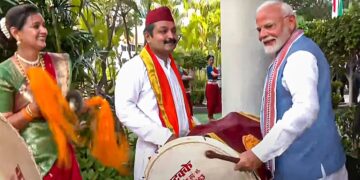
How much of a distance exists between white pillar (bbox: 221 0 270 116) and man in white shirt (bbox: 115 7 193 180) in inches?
66.4

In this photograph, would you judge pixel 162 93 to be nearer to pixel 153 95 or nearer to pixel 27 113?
pixel 153 95

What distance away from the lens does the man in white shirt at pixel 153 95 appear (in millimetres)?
3342

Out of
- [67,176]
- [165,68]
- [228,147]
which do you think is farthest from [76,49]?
[228,147]

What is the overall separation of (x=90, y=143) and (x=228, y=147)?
0.79 m

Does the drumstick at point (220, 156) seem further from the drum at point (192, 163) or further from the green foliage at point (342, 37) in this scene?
the green foliage at point (342, 37)

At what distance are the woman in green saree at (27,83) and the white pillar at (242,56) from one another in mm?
2404

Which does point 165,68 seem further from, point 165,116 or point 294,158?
point 294,158

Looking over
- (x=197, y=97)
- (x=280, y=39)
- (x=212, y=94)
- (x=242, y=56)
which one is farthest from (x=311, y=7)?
(x=280, y=39)

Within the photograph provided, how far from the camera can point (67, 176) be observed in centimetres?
299

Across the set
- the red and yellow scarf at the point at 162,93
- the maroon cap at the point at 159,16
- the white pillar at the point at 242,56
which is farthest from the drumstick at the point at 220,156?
the white pillar at the point at 242,56

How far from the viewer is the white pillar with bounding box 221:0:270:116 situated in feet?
16.8

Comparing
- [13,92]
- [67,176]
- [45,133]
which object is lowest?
[67,176]

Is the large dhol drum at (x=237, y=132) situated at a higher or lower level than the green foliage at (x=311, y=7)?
lower

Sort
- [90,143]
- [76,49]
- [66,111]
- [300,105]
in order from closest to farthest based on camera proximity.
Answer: [300,105] < [66,111] < [90,143] < [76,49]
